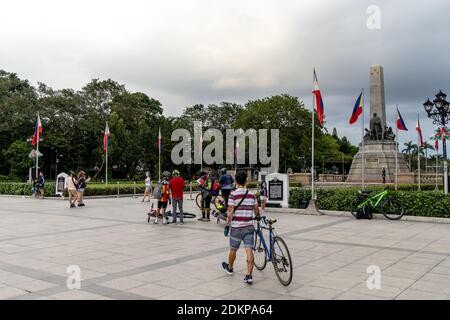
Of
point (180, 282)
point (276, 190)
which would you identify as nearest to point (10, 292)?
point (180, 282)

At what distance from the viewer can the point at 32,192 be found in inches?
1046

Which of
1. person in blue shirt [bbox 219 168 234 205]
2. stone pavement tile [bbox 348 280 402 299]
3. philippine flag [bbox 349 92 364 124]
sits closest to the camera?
stone pavement tile [bbox 348 280 402 299]

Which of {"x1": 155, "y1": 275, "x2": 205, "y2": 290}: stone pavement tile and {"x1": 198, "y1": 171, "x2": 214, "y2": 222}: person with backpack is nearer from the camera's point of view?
{"x1": 155, "y1": 275, "x2": 205, "y2": 290}: stone pavement tile

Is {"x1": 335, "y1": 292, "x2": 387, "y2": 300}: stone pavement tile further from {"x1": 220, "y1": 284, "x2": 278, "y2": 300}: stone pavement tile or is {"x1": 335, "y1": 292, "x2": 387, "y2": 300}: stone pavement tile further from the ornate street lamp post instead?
the ornate street lamp post

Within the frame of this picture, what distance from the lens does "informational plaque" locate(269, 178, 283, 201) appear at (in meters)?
18.0

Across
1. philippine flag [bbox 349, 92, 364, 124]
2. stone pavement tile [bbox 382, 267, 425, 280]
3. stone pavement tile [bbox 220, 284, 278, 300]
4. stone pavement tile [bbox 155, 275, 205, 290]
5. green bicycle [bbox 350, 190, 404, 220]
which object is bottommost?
stone pavement tile [bbox 220, 284, 278, 300]

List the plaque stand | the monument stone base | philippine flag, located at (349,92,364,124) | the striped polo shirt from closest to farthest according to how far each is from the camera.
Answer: the striped polo shirt, the plaque stand, philippine flag, located at (349,92,364,124), the monument stone base

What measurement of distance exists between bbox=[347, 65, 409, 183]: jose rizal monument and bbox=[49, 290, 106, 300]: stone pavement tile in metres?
35.0

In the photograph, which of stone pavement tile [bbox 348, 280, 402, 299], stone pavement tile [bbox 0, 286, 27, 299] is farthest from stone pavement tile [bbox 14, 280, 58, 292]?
stone pavement tile [bbox 348, 280, 402, 299]

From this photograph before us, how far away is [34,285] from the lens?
20.9 ft

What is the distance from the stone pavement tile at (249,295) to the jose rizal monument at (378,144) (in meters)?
33.9

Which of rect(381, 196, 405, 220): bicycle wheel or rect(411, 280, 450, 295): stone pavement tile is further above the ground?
rect(381, 196, 405, 220): bicycle wheel

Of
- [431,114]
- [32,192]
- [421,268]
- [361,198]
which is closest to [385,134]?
[431,114]

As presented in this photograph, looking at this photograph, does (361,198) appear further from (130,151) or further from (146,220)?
(130,151)
